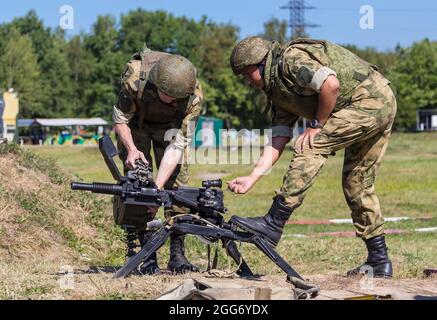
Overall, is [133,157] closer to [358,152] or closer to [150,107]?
[150,107]

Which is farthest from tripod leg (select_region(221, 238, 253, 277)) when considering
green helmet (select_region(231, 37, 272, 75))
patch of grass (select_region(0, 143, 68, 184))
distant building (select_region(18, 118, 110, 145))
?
distant building (select_region(18, 118, 110, 145))

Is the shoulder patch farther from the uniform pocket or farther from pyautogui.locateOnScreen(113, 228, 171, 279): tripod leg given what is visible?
pyautogui.locateOnScreen(113, 228, 171, 279): tripod leg

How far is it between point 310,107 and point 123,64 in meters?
81.1

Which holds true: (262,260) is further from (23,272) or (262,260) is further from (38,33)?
(38,33)

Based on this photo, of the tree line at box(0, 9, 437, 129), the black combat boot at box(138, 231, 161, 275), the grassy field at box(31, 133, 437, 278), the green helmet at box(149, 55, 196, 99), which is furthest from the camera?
the tree line at box(0, 9, 437, 129)

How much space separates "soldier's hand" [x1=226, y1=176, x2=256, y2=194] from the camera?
6.58 metres

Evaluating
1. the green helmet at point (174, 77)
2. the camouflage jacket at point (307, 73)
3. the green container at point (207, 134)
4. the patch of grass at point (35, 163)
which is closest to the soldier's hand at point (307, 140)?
the camouflage jacket at point (307, 73)

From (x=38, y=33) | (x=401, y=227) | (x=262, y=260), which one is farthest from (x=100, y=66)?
(x=262, y=260)

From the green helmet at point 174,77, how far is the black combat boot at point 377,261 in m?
2.19

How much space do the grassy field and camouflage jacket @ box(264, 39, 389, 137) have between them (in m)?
1.54

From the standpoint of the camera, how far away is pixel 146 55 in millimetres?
7438

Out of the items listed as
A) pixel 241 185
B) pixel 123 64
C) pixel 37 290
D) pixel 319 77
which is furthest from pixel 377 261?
pixel 123 64

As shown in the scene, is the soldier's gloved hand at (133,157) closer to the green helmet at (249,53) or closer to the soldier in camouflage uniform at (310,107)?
the soldier in camouflage uniform at (310,107)
